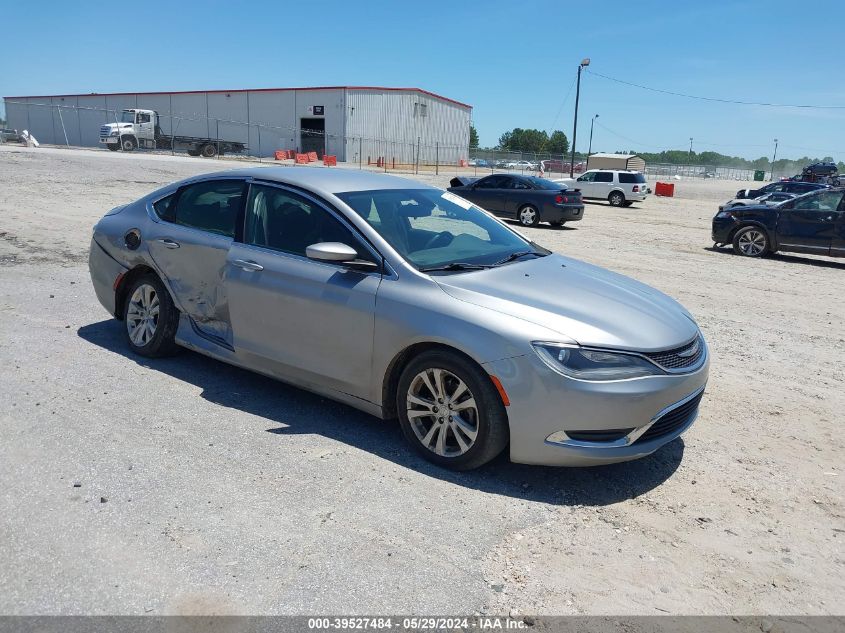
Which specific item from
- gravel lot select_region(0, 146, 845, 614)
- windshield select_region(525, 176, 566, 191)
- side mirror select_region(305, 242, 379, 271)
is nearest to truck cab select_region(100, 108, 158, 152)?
windshield select_region(525, 176, 566, 191)

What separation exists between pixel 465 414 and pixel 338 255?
1.22 m

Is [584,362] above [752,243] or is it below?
→ above

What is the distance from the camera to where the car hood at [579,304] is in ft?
11.8

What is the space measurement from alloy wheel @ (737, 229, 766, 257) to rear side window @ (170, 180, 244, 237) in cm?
1260

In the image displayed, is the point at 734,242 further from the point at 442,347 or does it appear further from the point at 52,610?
the point at 52,610

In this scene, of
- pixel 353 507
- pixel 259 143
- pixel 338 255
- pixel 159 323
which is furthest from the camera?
pixel 259 143

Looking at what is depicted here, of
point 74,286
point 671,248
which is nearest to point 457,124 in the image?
point 671,248

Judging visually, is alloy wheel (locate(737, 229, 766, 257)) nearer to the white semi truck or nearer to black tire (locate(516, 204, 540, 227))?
black tire (locate(516, 204, 540, 227))

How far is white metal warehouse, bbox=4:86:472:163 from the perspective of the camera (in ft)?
181

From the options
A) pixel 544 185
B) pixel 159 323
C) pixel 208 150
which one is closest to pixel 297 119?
pixel 208 150

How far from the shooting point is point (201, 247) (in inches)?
197

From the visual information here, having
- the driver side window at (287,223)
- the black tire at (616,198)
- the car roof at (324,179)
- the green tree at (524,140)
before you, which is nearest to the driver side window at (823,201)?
the car roof at (324,179)

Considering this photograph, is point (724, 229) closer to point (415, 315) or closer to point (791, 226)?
point (791, 226)

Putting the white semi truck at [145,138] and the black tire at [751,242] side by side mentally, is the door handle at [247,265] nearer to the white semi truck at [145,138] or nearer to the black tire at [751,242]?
the black tire at [751,242]
